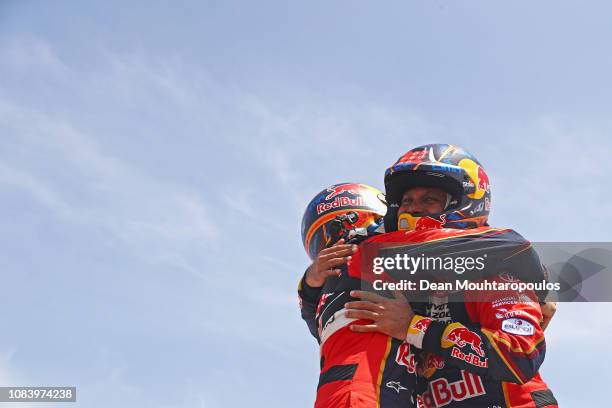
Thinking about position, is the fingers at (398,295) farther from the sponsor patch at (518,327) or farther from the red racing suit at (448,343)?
the sponsor patch at (518,327)

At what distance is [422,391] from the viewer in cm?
835

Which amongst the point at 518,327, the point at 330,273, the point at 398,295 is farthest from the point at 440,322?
the point at 330,273

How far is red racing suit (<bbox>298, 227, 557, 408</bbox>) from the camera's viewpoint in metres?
7.57

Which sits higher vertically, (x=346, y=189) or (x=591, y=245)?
(x=346, y=189)

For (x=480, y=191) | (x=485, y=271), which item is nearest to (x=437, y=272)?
(x=485, y=271)

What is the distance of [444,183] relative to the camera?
9.45 metres

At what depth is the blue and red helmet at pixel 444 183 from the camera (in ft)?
30.5

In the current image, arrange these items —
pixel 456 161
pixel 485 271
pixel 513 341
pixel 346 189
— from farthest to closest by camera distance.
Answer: pixel 346 189 < pixel 456 161 < pixel 485 271 < pixel 513 341

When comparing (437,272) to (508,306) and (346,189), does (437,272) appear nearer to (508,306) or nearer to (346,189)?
(508,306)

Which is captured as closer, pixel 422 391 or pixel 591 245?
pixel 422 391

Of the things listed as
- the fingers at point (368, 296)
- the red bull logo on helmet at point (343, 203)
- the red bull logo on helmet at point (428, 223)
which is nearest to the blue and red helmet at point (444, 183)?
the red bull logo on helmet at point (428, 223)

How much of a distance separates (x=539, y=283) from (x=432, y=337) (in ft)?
4.90

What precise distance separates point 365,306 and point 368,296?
0.19 metres

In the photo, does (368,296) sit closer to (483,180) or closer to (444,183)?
(444,183)
